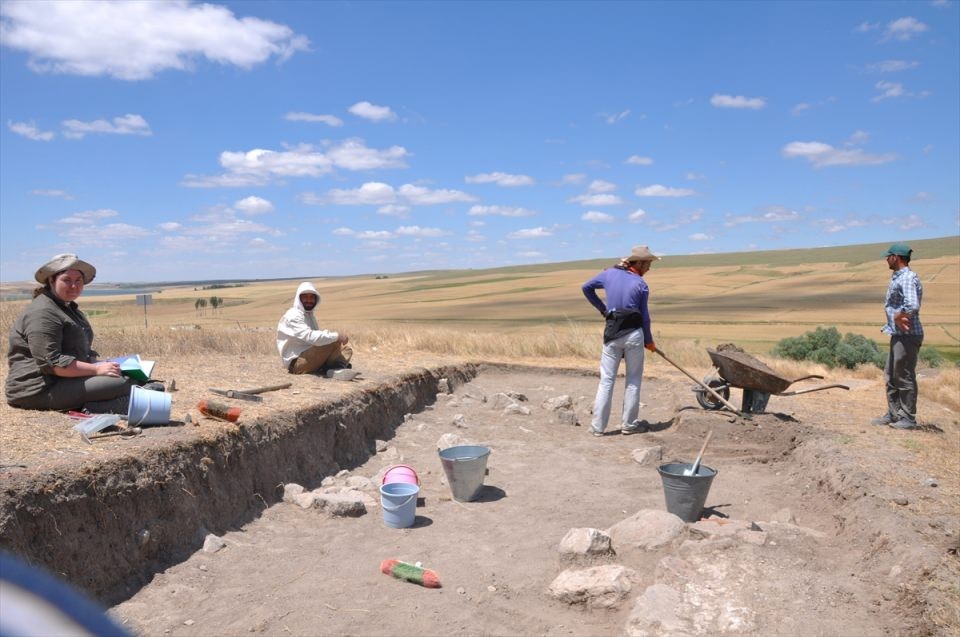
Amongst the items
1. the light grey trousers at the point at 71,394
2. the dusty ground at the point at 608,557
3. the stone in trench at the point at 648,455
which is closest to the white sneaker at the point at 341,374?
the dusty ground at the point at 608,557

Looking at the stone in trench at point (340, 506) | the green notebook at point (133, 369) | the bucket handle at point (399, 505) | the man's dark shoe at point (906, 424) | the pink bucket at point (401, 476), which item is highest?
the green notebook at point (133, 369)

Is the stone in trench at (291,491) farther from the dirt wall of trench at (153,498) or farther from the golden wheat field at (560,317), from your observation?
the golden wheat field at (560,317)

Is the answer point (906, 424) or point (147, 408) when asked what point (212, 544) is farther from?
point (906, 424)

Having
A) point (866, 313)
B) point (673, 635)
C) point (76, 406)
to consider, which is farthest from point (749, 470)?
point (866, 313)

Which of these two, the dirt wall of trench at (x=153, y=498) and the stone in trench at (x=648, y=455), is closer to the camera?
the dirt wall of trench at (x=153, y=498)

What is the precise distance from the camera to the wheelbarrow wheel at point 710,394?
381 inches

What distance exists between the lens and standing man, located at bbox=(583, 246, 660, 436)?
8.71m

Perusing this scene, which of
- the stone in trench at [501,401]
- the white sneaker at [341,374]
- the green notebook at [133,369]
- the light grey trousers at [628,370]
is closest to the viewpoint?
the green notebook at [133,369]

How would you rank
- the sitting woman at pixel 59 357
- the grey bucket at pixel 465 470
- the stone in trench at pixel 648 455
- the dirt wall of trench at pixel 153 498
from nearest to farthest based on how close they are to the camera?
the dirt wall of trench at pixel 153 498 < the sitting woman at pixel 59 357 < the grey bucket at pixel 465 470 < the stone in trench at pixel 648 455

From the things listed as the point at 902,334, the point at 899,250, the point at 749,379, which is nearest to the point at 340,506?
the point at 749,379

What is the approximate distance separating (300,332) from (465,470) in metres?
3.93

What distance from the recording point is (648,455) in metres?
8.03

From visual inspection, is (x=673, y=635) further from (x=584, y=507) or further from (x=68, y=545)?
(x=68, y=545)

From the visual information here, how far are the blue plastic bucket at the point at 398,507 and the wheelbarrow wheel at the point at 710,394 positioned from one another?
5084 mm
